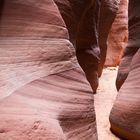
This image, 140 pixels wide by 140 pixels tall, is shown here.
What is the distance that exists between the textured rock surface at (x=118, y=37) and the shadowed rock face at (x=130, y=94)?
17.7 ft

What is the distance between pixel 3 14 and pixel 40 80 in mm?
868

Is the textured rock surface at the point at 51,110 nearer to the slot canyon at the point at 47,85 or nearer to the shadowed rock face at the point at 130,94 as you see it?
the slot canyon at the point at 47,85

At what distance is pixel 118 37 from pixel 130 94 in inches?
277

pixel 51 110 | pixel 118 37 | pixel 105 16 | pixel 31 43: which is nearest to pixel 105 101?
pixel 105 16

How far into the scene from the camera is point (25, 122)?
230 cm

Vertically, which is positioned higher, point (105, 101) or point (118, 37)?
point (105, 101)

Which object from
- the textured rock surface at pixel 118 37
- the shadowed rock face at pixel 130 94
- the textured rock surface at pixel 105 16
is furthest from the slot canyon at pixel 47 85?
the textured rock surface at pixel 118 37

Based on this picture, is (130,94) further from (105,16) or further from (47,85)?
(105,16)

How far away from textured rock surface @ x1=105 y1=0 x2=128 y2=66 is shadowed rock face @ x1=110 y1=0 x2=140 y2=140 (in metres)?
5.41

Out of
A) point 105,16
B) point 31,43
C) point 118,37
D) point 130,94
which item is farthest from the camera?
point 118,37

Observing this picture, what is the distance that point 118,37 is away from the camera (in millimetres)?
11102

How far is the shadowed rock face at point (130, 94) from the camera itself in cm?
396

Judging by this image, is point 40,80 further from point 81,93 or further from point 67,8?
point 67,8

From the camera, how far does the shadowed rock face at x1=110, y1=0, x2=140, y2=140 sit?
3.96 m
